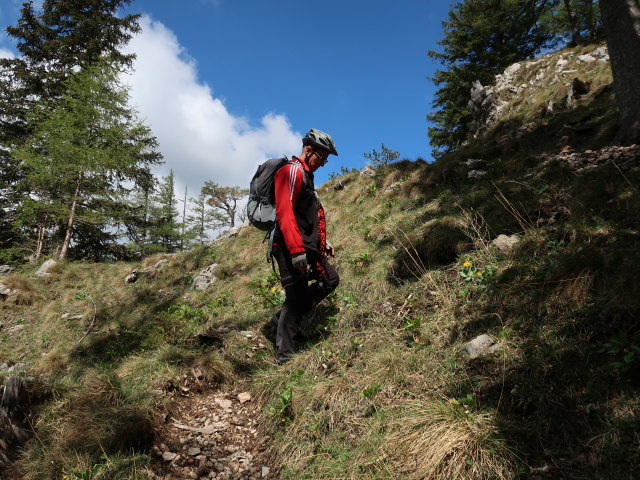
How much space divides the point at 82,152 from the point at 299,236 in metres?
15.5

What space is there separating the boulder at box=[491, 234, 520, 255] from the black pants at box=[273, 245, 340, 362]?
2.18m

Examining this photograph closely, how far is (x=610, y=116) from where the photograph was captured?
278 inches

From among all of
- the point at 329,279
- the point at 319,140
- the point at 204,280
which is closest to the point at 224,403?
the point at 329,279

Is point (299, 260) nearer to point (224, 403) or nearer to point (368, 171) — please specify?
point (224, 403)

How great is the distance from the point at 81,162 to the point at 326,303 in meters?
15.1

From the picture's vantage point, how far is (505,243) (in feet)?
13.8

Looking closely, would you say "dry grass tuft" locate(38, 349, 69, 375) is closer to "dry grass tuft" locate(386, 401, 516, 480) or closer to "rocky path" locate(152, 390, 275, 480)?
"rocky path" locate(152, 390, 275, 480)

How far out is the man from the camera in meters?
3.58

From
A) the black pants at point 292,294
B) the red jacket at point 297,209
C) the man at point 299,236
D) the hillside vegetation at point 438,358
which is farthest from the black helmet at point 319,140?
the hillside vegetation at point 438,358

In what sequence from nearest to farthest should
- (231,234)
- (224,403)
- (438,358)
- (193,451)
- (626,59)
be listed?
(193,451) → (438,358) → (224,403) → (626,59) → (231,234)

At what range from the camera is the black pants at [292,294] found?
3.80 meters

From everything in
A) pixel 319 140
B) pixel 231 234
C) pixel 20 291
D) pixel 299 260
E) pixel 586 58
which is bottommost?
pixel 299 260

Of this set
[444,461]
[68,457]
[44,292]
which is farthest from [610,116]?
[44,292]

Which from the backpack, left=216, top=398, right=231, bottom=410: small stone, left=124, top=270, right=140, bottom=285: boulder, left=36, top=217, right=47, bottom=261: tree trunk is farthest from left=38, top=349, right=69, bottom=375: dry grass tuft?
left=36, top=217, right=47, bottom=261: tree trunk
